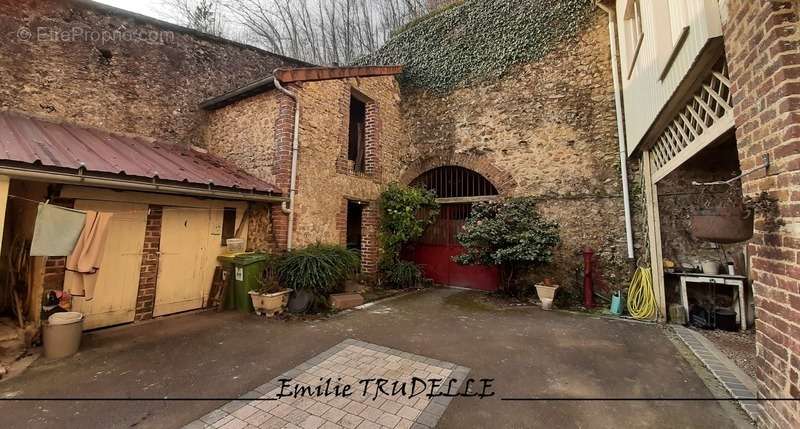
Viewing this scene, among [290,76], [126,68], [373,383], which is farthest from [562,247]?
[126,68]

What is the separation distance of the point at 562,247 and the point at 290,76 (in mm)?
6534

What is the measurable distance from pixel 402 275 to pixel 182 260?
441 centimetres

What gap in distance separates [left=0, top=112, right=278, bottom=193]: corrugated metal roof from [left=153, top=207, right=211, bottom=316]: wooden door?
2.54 ft

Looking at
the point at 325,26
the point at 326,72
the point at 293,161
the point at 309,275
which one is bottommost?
the point at 309,275

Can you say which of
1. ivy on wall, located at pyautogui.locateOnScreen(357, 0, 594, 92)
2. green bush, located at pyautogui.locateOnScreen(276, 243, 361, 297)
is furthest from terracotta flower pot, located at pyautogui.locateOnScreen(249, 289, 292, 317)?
ivy on wall, located at pyautogui.locateOnScreen(357, 0, 594, 92)

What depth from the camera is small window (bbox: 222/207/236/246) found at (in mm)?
5582

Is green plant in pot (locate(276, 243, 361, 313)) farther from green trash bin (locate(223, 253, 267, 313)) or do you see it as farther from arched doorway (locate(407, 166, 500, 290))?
→ arched doorway (locate(407, 166, 500, 290))

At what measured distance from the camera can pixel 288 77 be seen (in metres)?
5.68

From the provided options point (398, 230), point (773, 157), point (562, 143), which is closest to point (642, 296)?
point (562, 143)

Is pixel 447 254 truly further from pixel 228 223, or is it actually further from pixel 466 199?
pixel 228 223

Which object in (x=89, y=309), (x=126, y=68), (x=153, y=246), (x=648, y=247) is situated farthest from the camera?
(x=126, y=68)

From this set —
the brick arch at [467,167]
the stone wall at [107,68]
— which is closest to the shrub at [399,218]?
the brick arch at [467,167]

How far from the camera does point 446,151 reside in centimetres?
805

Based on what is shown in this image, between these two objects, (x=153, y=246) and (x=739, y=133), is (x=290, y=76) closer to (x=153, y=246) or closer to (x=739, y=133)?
(x=153, y=246)
